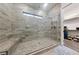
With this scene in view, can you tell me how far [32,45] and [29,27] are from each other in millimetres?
268

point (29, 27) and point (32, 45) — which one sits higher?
point (29, 27)

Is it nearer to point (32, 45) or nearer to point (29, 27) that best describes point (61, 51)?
point (32, 45)

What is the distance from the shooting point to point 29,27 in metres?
1.33

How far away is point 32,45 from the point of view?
4.43 ft

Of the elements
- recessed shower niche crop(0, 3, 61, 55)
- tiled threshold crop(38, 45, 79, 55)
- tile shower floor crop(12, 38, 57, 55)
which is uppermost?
recessed shower niche crop(0, 3, 61, 55)

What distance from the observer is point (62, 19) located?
1.37m

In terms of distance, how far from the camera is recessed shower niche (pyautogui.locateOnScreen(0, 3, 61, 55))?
1.25 m

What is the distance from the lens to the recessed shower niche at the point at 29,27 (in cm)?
125

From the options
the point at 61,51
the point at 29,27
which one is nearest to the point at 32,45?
the point at 29,27

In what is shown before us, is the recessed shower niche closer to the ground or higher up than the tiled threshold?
higher up

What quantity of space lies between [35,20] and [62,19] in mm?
404
